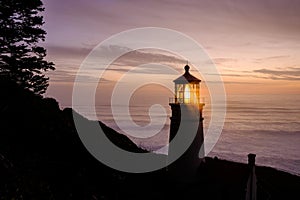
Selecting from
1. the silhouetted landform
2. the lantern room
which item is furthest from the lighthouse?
the silhouetted landform

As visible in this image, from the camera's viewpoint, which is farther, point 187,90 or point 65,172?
point 187,90

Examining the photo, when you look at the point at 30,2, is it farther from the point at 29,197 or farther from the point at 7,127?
the point at 29,197

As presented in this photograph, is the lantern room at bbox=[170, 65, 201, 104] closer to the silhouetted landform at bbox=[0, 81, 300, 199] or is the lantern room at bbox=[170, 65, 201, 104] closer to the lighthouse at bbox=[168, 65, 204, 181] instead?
the lighthouse at bbox=[168, 65, 204, 181]

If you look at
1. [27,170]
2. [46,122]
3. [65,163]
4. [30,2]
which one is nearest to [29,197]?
[27,170]

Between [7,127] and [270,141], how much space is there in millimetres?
75608

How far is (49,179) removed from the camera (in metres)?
11.3

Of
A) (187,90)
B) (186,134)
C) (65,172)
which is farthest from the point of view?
(187,90)

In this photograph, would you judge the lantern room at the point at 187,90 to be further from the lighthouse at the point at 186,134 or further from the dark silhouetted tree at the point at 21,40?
the dark silhouetted tree at the point at 21,40

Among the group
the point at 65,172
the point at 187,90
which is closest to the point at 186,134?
the point at 187,90

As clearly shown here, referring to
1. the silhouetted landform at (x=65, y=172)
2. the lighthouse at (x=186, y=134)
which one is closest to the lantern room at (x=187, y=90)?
the lighthouse at (x=186, y=134)

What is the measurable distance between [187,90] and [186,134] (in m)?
2.96

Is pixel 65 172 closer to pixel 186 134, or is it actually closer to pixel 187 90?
pixel 186 134

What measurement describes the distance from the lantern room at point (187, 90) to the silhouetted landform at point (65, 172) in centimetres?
430

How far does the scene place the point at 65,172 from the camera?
12.5 m
